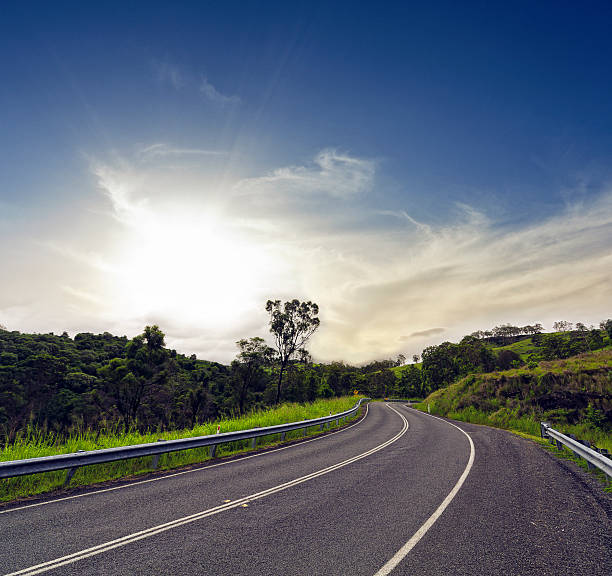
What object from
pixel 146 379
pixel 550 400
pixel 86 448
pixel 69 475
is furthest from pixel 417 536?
pixel 146 379

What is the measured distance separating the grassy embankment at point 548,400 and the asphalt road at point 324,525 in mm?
10556

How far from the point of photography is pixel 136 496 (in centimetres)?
662

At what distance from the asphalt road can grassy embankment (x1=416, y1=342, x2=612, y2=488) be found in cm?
1056

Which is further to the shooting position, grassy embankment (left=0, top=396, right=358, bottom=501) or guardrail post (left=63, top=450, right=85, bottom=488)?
guardrail post (left=63, top=450, right=85, bottom=488)

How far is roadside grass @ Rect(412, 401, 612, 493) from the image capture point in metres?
10.5

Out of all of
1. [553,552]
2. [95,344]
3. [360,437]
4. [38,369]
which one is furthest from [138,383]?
[95,344]

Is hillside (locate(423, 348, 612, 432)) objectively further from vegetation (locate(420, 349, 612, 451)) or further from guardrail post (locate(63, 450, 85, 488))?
guardrail post (locate(63, 450, 85, 488))

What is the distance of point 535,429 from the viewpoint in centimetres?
1819

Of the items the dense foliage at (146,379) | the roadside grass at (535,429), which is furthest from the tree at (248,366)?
the roadside grass at (535,429)

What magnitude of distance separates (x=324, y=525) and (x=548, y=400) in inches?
957

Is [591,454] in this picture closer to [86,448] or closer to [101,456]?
[101,456]

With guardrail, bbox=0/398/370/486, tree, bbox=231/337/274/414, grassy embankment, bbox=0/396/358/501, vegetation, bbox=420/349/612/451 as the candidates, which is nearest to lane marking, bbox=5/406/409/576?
guardrail, bbox=0/398/370/486

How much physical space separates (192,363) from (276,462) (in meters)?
85.8

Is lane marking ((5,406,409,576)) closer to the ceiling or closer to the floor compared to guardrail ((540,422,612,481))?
closer to the floor
